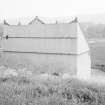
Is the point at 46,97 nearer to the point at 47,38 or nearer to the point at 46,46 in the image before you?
the point at 46,46

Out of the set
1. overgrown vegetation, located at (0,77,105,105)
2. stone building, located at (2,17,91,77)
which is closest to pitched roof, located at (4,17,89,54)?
stone building, located at (2,17,91,77)

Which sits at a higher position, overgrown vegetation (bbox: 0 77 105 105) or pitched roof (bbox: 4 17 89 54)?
pitched roof (bbox: 4 17 89 54)

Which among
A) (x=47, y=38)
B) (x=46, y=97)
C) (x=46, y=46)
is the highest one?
(x=47, y=38)

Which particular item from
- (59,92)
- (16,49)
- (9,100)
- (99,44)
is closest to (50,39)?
(16,49)

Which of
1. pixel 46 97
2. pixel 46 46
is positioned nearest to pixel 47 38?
pixel 46 46

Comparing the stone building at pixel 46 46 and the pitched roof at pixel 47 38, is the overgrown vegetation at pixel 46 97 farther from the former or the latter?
the pitched roof at pixel 47 38

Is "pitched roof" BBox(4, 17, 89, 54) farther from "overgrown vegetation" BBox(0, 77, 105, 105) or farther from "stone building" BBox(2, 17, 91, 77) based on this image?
"overgrown vegetation" BBox(0, 77, 105, 105)

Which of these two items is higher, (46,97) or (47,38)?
(47,38)

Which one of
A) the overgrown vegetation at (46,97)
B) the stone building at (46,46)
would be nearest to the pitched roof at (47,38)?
the stone building at (46,46)

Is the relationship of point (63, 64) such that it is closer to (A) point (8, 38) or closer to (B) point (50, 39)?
(B) point (50, 39)

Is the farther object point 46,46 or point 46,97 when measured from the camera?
point 46,46

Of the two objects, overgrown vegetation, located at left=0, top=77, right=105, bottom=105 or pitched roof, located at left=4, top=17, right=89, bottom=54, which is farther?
pitched roof, located at left=4, top=17, right=89, bottom=54

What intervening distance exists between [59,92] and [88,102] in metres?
0.67

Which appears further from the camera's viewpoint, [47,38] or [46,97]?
[47,38]
